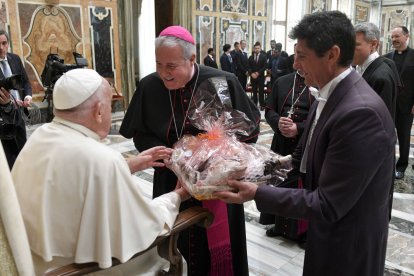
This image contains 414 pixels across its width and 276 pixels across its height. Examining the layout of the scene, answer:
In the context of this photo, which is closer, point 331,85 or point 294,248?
point 331,85

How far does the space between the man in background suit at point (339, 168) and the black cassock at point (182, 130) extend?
0.74m

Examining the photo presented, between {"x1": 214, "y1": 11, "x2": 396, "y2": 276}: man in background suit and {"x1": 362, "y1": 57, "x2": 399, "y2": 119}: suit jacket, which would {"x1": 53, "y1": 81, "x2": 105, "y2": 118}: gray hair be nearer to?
{"x1": 214, "y1": 11, "x2": 396, "y2": 276}: man in background suit

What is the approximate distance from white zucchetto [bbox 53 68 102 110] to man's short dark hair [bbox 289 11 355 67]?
794mm

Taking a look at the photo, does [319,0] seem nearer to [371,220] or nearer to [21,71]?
[21,71]

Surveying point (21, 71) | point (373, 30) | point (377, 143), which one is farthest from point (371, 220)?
point (21, 71)

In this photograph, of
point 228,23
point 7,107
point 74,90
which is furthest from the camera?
point 228,23

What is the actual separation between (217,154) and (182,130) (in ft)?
1.94

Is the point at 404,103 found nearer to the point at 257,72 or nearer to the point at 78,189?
the point at 78,189

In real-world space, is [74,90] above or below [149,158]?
above

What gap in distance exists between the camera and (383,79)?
329 centimetres

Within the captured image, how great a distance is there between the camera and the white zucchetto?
1.41 meters

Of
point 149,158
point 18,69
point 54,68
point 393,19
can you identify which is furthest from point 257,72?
point 393,19

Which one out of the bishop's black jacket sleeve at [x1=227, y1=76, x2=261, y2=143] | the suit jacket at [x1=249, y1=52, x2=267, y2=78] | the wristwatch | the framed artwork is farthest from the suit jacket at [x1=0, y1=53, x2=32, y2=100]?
the framed artwork

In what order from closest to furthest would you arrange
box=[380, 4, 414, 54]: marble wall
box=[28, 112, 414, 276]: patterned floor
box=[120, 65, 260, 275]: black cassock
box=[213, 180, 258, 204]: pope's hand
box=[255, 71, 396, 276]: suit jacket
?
box=[255, 71, 396, 276]: suit jacket < box=[213, 180, 258, 204]: pope's hand < box=[120, 65, 260, 275]: black cassock < box=[28, 112, 414, 276]: patterned floor < box=[380, 4, 414, 54]: marble wall
